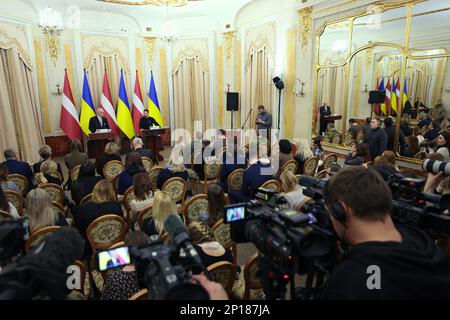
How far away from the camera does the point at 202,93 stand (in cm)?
1009

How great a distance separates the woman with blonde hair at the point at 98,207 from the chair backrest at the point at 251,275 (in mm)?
1508

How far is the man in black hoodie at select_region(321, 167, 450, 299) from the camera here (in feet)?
3.05

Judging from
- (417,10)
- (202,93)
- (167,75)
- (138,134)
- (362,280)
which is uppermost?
(417,10)

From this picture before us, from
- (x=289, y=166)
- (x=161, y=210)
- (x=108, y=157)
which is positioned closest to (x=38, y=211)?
(x=161, y=210)

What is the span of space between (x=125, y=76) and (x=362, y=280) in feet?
31.6

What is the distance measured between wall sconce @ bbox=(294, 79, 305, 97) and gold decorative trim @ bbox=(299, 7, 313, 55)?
2.32ft

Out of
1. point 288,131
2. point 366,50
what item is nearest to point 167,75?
point 288,131

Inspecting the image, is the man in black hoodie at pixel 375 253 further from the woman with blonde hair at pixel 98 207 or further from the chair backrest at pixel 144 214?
the woman with blonde hair at pixel 98 207

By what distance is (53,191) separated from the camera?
3578 millimetres

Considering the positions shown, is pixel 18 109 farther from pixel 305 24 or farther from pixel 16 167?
pixel 305 24

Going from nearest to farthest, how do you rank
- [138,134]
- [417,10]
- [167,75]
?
[417,10], [138,134], [167,75]

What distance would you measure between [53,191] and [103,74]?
6.37 meters

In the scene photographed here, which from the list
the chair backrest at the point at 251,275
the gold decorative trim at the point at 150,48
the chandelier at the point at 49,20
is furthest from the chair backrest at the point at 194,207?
the gold decorative trim at the point at 150,48

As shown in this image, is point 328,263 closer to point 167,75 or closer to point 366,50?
point 366,50
